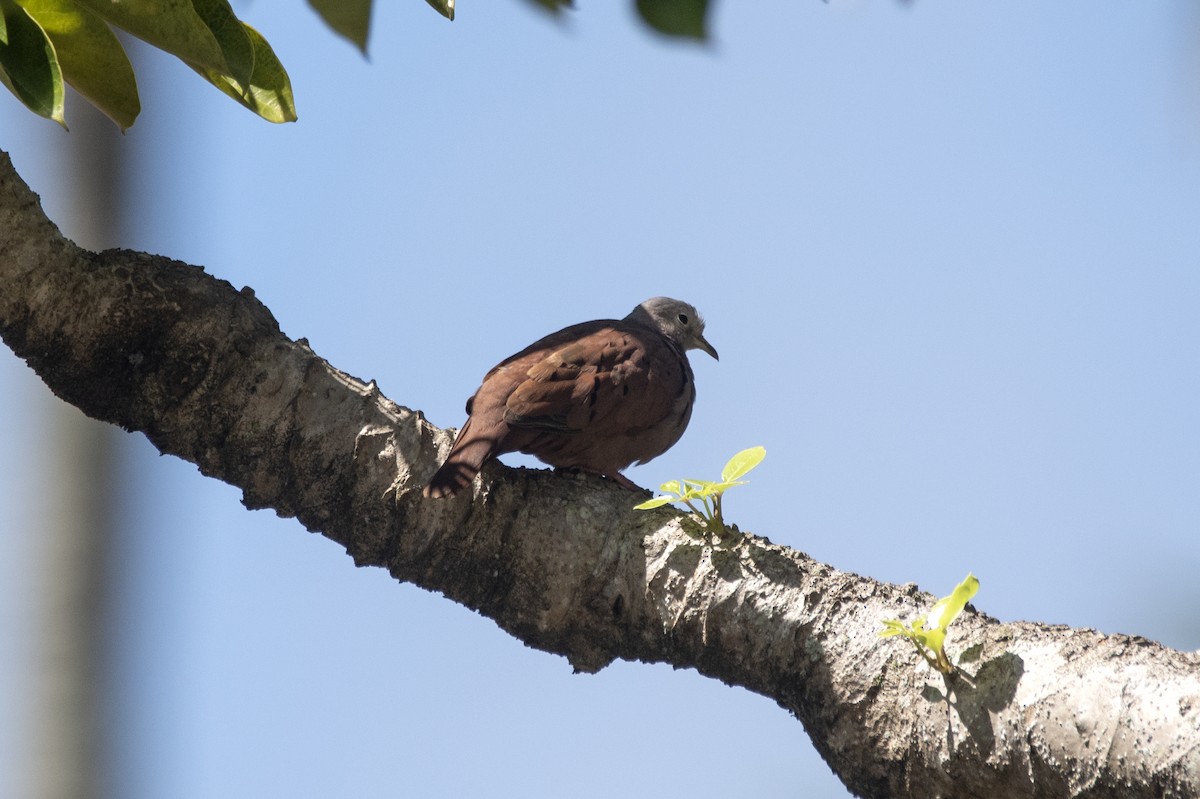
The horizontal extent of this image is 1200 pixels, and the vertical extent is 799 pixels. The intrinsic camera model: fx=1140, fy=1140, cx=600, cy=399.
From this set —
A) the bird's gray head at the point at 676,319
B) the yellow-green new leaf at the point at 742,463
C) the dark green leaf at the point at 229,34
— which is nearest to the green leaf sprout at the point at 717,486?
the yellow-green new leaf at the point at 742,463

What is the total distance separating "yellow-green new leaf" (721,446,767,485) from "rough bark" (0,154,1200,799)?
138 millimetres

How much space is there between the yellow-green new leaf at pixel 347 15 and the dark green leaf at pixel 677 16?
571 millimetres

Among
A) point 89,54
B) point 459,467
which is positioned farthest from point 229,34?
point 459,467

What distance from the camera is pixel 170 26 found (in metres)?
2.07

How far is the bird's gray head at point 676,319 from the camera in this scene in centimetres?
654

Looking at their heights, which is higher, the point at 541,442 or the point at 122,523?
the point at 541,442

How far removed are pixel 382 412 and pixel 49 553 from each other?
1036mm

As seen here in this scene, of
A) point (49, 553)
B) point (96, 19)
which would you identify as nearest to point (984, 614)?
point (96, 19)

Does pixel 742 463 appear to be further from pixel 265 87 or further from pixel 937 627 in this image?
pixel 265 87

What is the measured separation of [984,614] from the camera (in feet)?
7.43

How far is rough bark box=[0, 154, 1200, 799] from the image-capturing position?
2.20 m

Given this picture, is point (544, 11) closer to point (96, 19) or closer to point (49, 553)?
point (96, 19)

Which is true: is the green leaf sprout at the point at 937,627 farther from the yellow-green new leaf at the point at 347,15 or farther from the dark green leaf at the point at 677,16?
the yellow-green new leaf at the point at 347,15

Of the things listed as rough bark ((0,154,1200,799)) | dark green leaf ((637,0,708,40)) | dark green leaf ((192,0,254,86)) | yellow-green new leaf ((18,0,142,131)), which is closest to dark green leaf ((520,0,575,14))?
dark green leaf ((637,0,708,40))
